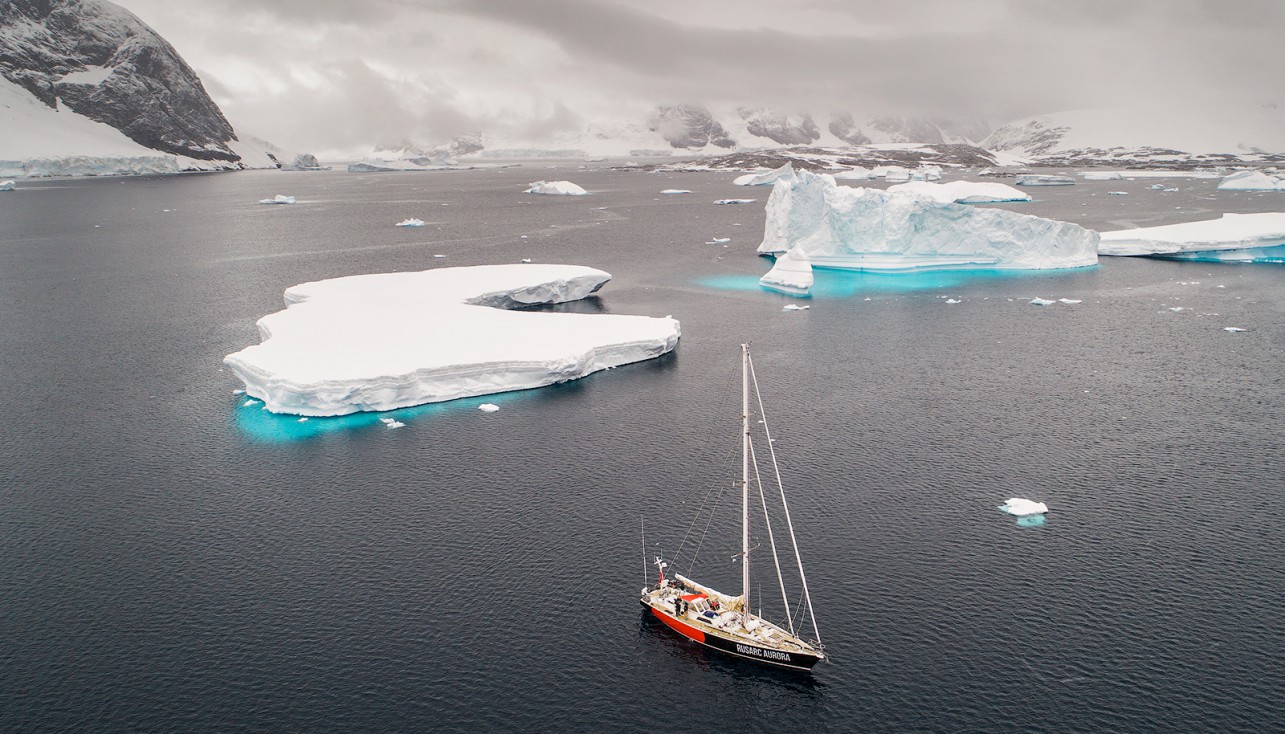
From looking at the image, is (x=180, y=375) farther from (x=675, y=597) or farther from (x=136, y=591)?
(x=675, y=597)

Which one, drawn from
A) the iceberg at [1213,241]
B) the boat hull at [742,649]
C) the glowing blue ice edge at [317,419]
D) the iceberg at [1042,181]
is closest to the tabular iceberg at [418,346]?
the glowing blue ice edge at [317,419]

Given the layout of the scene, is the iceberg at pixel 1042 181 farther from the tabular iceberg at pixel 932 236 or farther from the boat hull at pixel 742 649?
the boat hull at pixel 742 649

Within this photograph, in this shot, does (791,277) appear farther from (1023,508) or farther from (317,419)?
(1023,508)

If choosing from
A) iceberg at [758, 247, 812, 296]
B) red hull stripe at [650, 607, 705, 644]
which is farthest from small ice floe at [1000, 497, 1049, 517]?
iceberg at [758, 247, 812, 296]

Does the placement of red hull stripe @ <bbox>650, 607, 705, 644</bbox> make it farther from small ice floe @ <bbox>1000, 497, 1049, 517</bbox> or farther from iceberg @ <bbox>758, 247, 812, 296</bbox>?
iceberg @ <bbox>758, 247, 812, 296</bbox>

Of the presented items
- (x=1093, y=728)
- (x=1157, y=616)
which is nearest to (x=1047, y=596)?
(x=1157, y=616)

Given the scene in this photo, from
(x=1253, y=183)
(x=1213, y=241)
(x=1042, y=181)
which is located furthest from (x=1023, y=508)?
(x=1042, y=181)
